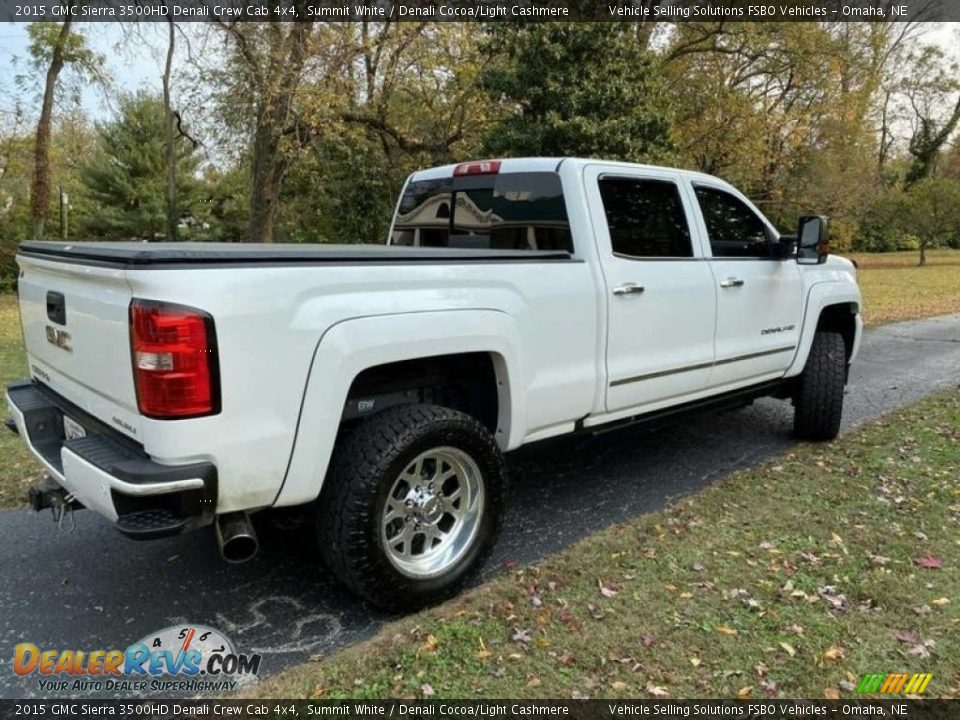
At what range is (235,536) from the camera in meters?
2.57

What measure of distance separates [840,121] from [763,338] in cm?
2342

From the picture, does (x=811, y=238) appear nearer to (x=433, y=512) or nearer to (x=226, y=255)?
(x=433, y=512)

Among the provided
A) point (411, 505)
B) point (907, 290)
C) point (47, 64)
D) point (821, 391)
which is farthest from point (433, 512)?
point (47, 64)

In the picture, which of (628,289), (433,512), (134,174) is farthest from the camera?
(134,174)

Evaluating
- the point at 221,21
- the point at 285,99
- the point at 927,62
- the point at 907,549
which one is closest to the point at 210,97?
the point at 221,21

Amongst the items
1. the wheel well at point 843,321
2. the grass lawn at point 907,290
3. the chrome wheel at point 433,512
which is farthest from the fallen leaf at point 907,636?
the grass lawn at point 907,290

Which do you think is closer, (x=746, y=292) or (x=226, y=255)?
(x=226, y=255)

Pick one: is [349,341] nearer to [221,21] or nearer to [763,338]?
[763,338]

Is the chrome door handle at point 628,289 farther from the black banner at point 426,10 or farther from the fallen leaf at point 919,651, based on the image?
the black banner at point 426,10

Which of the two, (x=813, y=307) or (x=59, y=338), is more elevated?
(x=59, y=338)

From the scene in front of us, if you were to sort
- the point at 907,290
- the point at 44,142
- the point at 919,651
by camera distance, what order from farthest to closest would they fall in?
the point at 44,142 < the point at 907,290 < the point at 919,651

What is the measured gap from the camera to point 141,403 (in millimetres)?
2422

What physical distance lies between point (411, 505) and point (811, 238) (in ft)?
11.1

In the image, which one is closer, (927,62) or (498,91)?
(498,91)
